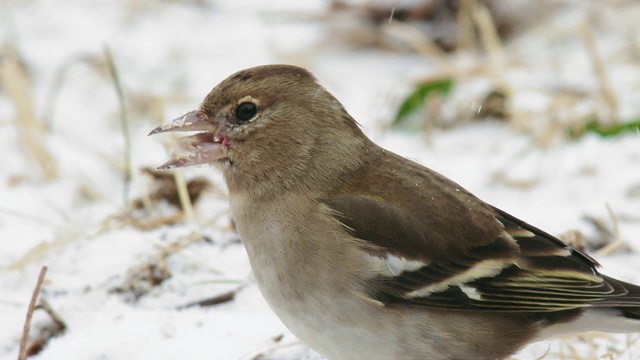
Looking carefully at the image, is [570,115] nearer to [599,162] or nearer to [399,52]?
[599,162]

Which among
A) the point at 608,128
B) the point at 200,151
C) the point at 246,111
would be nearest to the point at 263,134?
the point at 246,111

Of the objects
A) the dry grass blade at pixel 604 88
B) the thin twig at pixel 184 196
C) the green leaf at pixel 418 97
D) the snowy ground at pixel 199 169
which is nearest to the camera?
the snowy ground at pixel 199 169

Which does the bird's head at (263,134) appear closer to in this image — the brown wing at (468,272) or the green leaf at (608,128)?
the brown wing at (468,272)

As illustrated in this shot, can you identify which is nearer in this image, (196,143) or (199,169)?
(196,143)

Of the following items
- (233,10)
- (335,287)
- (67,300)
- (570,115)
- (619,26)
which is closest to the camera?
(335,287)

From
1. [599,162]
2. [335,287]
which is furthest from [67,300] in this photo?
[599,162]

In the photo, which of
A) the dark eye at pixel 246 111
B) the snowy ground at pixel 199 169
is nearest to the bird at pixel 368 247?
the dark eye at pixel 246 111

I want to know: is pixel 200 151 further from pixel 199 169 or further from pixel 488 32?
pixel 488 32
